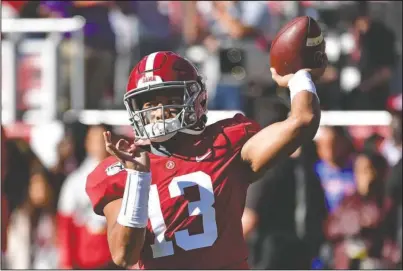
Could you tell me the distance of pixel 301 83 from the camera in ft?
11.7

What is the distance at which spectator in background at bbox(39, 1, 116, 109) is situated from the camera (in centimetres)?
820

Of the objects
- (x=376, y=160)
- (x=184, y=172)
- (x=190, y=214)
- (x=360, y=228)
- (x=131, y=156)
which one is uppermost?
(x=131, y=156)

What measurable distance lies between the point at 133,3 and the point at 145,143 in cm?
457

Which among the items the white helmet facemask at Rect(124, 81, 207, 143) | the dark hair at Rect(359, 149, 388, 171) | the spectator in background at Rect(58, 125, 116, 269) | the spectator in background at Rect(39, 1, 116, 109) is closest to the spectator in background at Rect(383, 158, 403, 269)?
the dark hair at Rect(359, 149, 388, 171)

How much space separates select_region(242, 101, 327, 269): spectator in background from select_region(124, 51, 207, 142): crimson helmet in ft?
7.38

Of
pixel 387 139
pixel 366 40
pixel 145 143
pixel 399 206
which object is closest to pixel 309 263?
pixel 399 206

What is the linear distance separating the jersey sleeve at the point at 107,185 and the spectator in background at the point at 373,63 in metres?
4.07

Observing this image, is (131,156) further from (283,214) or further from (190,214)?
(283,214)

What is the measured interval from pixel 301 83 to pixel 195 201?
1.76 feet

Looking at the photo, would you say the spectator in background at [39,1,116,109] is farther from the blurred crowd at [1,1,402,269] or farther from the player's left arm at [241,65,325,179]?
the player's left arm at [241,65,325,179]

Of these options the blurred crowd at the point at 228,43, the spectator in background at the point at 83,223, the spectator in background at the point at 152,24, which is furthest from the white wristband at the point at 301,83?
the spectator in background at the point at 152,24

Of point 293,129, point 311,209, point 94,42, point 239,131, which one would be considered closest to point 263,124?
point 311,209

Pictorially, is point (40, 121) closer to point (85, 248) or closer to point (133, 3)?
point (133, 3)

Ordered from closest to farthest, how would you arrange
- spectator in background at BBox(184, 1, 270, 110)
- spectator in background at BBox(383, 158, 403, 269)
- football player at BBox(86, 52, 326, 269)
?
football player at BBox(86, 52, 326, 269), spectator in background at BBox(383, 158, 403, 269), spectator in background at BBox(184, 1, 270, 110)
